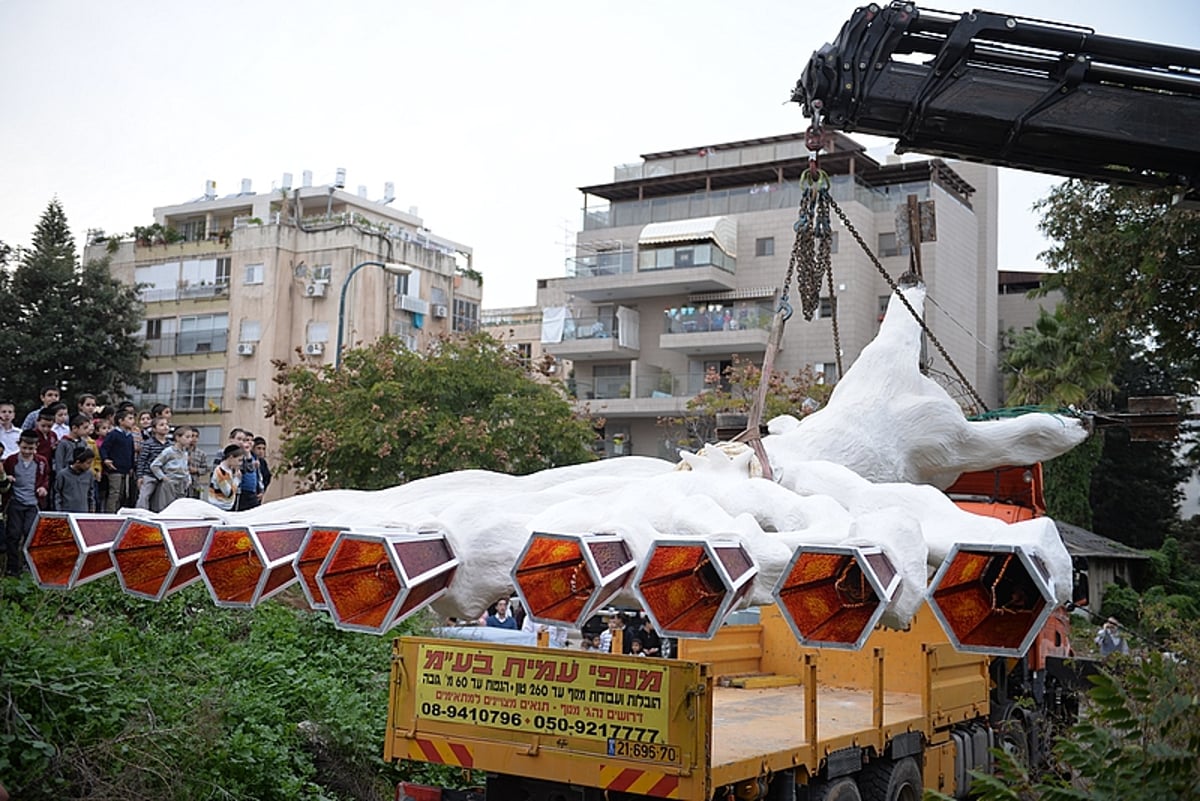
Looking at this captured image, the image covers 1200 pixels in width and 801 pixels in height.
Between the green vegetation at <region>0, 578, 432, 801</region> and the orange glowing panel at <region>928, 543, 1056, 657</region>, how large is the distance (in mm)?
6199

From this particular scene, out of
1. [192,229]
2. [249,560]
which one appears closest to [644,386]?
[192,229]

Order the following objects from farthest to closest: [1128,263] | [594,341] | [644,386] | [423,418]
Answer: [594,341], [644,386], [423,418], [1128,263]

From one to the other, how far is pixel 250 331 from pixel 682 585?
3981 centimetres

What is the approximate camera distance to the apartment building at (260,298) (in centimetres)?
4181

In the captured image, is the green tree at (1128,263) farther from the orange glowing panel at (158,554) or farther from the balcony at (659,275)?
the balcony at (659,275)

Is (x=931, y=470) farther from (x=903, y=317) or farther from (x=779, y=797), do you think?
(x=779, y=797)

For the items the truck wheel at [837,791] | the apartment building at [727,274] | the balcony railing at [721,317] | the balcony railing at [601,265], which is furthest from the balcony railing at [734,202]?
the truck wheel at [837,791]

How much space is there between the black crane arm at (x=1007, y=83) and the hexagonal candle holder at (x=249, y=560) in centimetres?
529

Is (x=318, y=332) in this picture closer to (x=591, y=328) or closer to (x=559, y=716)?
(x=591, y=328)

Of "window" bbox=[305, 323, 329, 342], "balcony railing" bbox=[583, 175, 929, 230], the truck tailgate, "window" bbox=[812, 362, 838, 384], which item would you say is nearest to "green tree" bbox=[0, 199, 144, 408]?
"window" bbox=[305, 323, 329, 342]

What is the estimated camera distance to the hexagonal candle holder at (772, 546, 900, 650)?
196 inches

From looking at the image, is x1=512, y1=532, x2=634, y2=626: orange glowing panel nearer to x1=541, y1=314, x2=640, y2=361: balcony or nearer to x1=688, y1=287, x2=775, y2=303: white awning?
x1=688, y1=287, x2=775, y2=303: white awning

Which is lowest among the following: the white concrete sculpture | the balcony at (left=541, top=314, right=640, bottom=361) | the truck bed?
the truck bed

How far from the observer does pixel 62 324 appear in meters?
35.0
